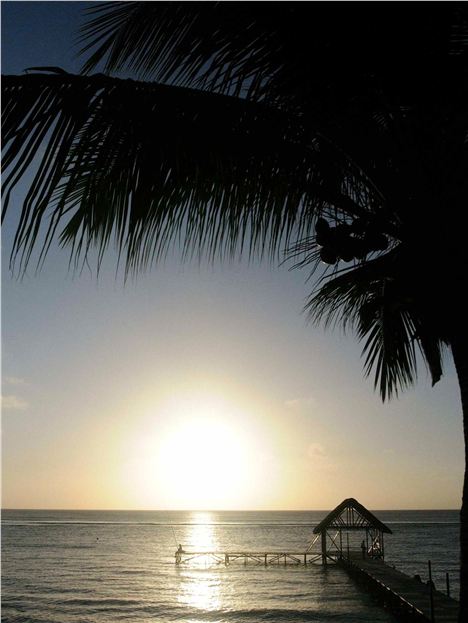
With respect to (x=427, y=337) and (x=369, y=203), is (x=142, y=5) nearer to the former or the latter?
(x=369, y=203)

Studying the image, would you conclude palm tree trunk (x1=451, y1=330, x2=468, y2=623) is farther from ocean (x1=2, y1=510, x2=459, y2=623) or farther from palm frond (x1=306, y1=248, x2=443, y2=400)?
ocean (x1=2, y1=510, x2=459, y2=623)

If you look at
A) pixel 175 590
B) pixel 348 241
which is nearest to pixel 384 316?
pixel 348 241

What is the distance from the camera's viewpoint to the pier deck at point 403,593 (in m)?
18.8

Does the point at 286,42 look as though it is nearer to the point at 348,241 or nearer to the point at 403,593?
the point at 348,241

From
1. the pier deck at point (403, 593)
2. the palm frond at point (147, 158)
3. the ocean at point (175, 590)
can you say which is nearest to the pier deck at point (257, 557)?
the ocean at point (175, 590)

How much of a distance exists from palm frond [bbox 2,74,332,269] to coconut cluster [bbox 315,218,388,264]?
0.31 m

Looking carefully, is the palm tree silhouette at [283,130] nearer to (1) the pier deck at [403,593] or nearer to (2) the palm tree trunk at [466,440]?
(2) the palm tree trunk at [466,440]

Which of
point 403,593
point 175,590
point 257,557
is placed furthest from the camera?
point 257,557

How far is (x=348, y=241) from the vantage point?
2.59 metres

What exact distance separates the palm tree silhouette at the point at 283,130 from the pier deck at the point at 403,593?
17.4m

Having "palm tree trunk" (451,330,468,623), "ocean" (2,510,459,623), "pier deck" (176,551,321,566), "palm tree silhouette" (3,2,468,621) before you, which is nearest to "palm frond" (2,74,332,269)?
"palm tree silhouette" (3,2,468,621)

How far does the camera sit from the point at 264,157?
2656mm

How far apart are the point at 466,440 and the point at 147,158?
71.5 inches

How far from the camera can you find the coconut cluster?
8.48 feet
